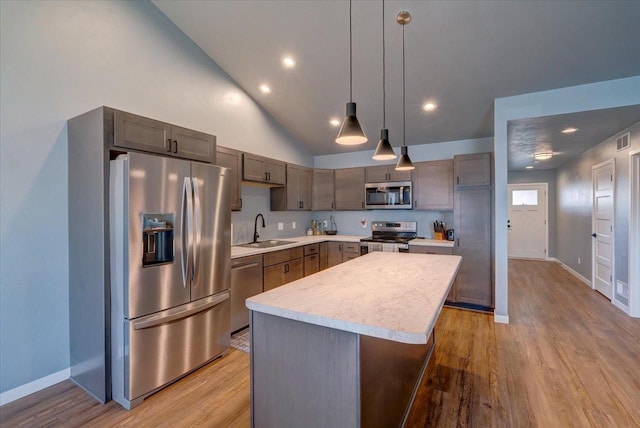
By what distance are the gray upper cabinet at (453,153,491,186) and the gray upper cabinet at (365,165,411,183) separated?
0.78 metres

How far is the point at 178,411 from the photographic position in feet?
6.63

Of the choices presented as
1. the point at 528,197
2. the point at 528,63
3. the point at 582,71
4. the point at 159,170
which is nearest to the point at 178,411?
the point at 159,170

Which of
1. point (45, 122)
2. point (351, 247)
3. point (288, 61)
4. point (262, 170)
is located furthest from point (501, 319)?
point (45, 122)

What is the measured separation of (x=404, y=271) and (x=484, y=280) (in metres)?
2.44

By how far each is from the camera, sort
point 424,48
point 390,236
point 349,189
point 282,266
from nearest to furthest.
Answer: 1. point 424,48
2. point 282,266
3. point 390,236
4. point 349,189

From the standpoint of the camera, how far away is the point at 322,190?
5.29 m

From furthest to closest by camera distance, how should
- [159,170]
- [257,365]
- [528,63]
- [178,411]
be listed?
[528,63] < [159,170] < [178,411] < [257,365]

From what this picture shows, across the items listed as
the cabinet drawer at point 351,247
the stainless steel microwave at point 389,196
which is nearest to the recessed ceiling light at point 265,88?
the stainless steel microwave at point 389,196

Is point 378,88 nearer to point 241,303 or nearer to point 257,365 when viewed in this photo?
point 241,303

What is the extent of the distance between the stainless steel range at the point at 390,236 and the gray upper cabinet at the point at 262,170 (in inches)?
65.2

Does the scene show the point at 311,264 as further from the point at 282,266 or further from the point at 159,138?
the point at 159,138

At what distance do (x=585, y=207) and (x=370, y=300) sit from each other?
5971 mm

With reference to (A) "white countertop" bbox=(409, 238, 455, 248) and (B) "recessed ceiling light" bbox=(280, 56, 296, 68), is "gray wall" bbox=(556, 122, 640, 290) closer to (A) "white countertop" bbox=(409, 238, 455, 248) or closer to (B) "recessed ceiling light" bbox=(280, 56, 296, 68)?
(A) "white countertop" bbox=(409, 238, 455, 248)

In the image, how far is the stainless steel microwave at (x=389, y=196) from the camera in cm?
464
